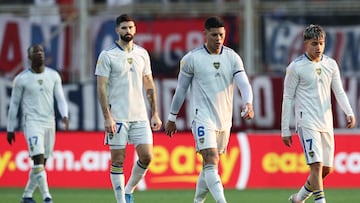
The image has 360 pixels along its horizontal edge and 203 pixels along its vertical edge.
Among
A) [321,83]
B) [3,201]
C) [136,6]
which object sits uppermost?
[136,6]

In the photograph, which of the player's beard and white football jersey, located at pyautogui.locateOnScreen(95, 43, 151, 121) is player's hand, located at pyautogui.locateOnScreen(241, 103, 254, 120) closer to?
white football jersey, located at pyautogui.locateOnScreen(95, 43, 151, 121)

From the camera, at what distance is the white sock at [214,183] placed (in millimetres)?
13672

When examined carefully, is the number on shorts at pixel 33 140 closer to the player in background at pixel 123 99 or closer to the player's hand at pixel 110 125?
the player in background at pixel 123 99

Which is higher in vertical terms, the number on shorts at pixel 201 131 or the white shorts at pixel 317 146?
the number on shorts at pixel 201 131

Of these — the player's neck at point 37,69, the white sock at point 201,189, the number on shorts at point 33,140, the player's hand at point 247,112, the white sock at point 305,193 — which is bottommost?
the white sock at point 305,193

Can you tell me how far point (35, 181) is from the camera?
17141 millimetres

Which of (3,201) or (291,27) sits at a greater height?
(291,27)

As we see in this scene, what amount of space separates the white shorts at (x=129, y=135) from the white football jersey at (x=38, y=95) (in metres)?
2.57

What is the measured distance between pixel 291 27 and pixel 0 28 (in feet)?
21.0

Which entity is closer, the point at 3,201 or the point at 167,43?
the point at 3,201

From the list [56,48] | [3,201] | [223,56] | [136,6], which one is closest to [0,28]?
[56,48]

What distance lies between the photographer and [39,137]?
670 inches

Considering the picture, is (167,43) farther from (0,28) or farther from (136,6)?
(0,28)

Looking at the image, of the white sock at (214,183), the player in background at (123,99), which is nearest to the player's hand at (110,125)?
the player in background at (123,99)
